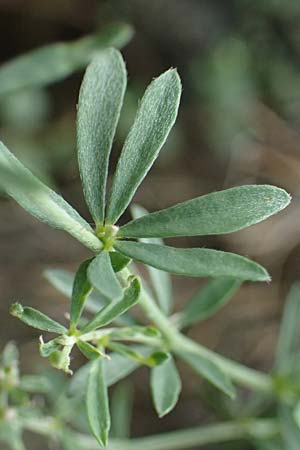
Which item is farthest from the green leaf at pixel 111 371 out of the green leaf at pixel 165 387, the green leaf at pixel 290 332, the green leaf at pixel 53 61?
the green leaf at pixel 53 61

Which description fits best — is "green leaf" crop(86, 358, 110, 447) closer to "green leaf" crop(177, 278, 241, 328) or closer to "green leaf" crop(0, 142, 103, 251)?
"green leaf" crop(0, 142, 103, 251)

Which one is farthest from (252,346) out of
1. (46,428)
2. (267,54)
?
(46,428)

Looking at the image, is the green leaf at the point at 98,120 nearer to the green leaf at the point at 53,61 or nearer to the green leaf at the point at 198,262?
the green leaf at the point at 198,262

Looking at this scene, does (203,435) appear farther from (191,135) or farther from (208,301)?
(191,135)

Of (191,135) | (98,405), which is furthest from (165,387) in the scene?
(191,135)

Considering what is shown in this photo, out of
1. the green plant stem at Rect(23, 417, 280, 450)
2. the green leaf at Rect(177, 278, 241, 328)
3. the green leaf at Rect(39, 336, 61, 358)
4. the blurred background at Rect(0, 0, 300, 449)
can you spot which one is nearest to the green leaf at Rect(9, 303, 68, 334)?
the green leaf at Rect(39, 336, 61, 358)
